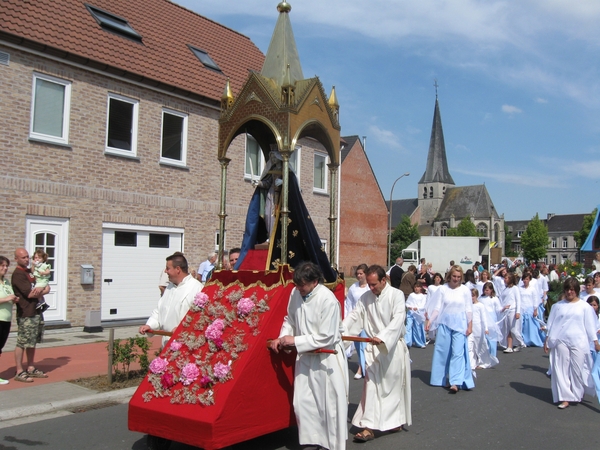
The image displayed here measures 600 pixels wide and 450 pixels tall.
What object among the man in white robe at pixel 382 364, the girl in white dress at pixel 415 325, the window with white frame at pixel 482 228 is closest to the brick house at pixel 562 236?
the window with white frame at pixel 482 228

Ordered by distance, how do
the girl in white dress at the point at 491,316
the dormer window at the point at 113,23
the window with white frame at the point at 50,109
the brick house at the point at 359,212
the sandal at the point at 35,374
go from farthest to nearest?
the brick house at the point at 359,212, the dormer window at the point at 113,23, the window with white frame at the point at 50,109, the girl in white dress at the point at 491,316, the sandal at the point at 35,374

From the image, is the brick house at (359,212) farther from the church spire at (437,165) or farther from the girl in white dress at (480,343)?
the church spire at (437,165)

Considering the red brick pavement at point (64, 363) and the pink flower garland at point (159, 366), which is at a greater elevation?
the pink flower garland at point (159, 366)

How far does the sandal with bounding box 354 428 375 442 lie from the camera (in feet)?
20.5

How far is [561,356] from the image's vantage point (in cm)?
834

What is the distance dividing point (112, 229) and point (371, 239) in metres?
21.6

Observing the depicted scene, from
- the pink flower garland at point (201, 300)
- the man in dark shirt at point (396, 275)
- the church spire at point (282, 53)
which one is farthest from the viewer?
the man in dark shirt at point (396, 275)

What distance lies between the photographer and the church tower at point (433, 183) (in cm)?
11806

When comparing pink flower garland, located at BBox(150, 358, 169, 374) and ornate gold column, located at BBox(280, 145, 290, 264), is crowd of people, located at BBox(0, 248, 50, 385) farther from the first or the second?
ornate gold column, located at BBox(280, 145, 290, 264)

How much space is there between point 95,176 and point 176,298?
9215mm

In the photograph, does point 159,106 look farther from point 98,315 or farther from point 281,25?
point 281,25

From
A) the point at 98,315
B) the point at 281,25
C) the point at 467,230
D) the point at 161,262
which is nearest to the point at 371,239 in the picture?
the point at 161,262

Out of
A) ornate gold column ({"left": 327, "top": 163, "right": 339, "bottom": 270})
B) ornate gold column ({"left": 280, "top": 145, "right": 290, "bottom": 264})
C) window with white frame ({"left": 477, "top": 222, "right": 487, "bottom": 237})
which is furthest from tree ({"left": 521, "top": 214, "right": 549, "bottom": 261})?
ornate gold column ({"left": 280, "top": 145, "right": 290, "bottom": 264})

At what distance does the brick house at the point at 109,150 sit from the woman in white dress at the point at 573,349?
9.04m
